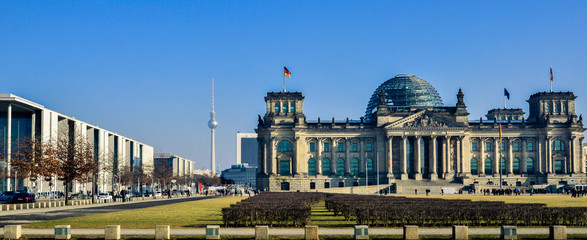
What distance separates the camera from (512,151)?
175 m

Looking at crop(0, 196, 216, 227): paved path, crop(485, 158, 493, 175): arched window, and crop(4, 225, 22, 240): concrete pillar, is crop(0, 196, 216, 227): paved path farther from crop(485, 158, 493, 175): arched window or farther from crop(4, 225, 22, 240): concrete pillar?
crop(485, 158, 493, 175): arched window

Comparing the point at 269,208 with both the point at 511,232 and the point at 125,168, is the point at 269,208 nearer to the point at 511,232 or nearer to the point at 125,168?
the point at 511,232

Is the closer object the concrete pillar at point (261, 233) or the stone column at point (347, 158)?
the concrete pillar at point (261, 233)

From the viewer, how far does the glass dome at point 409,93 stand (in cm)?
19162

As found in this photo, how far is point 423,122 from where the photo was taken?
168125mm

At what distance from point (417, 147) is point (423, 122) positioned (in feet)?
19.5

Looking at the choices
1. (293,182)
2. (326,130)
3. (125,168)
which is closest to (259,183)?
(293,182)

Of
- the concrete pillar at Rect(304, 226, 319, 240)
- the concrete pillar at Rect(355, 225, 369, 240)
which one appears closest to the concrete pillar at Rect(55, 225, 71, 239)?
the concrete pillar at Rect(304, 226, 319, 240)

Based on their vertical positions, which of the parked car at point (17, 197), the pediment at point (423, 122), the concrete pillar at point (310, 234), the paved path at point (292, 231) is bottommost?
the parked car at point (17, 197)

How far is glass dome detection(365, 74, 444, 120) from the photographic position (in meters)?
192

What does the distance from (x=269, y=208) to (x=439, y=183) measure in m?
124

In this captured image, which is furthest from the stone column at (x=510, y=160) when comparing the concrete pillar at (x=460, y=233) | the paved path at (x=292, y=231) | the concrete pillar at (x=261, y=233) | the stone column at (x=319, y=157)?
the concrete pillar at (x=261, y=233)

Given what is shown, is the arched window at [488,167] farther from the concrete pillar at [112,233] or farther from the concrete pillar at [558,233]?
the concrete pillar at [112,233]

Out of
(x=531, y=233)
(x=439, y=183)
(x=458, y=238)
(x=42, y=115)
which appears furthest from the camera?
(x=439, y=183)
